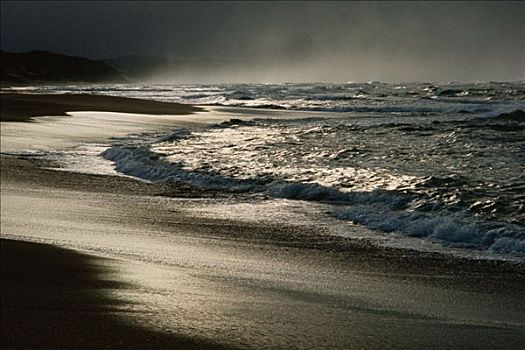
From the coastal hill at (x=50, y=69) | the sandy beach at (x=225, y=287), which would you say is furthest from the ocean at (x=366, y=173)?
the coastal hill at (x=50, y=69)

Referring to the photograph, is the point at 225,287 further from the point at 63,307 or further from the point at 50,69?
the point at 50,69

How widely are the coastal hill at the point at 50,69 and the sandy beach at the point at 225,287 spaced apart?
112m

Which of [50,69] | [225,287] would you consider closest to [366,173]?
[225,287]

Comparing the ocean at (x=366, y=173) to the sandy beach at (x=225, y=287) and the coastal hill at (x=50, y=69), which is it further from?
the coastal hill at (x=50, y=69)

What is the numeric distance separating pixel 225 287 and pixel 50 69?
144887 mm

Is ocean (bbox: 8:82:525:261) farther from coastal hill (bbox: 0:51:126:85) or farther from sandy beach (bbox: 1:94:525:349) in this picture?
coastal hill (bbox: 0:51:126:85)

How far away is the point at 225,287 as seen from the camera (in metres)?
5.38

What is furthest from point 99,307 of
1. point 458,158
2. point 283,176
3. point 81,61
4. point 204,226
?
point 81,61

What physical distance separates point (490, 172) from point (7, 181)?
7622 mm

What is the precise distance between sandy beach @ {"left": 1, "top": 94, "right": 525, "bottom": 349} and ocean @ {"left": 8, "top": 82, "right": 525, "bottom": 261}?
0.90m

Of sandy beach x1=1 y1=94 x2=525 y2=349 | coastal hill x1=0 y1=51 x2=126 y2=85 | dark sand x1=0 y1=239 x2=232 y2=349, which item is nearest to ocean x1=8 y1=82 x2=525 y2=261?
Result: sandy beach x1=1 y1=94 x2=525 y2=349

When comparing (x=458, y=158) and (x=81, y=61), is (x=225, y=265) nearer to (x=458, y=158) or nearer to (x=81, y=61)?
(x=458, y=158)

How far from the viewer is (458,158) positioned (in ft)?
44.1

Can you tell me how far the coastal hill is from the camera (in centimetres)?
12348
